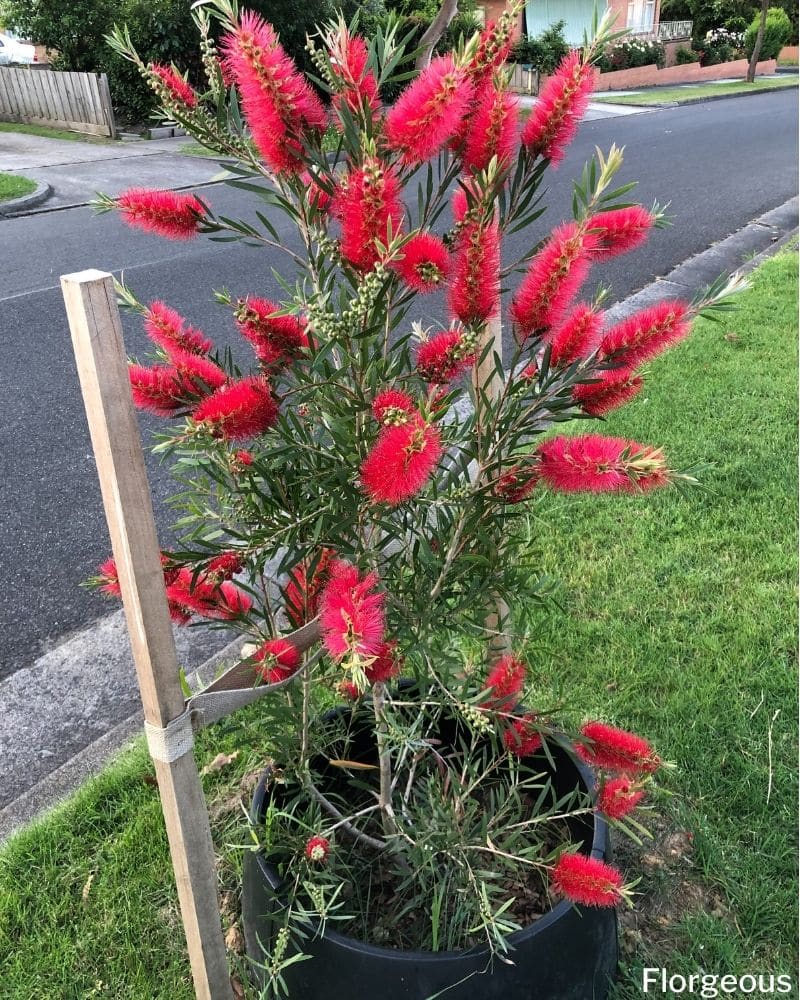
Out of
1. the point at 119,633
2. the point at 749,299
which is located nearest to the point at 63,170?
the point at 749,299

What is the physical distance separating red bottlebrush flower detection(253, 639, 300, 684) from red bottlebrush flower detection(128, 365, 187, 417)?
1.49 ft

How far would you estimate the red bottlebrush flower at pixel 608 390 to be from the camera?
52.6 inches

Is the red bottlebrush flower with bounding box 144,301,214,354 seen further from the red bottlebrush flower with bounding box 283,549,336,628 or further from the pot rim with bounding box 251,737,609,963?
the pot rim with bounding box 251,737,609,963

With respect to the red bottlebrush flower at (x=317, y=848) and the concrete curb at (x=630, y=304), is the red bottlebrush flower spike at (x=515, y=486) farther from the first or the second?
the concrete curb at (x=630, y=304)

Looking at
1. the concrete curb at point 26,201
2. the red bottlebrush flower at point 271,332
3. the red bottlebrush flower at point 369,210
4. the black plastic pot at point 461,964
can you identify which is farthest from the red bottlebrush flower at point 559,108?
the concrete curb at point 26,201

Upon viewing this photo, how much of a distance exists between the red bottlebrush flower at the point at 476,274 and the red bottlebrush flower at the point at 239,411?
1.00 ft

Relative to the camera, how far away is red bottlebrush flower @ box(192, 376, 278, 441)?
1.21 meters

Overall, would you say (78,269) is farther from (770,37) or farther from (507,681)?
(770,37)

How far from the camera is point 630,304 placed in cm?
622

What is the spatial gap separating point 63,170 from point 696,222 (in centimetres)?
835

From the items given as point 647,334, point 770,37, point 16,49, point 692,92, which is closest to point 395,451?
point 647,334

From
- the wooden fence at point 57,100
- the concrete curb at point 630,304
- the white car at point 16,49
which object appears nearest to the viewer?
the concrete curb at point 630,304

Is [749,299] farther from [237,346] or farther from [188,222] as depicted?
[188,222]

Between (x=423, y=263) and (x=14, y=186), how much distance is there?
1074 cm
